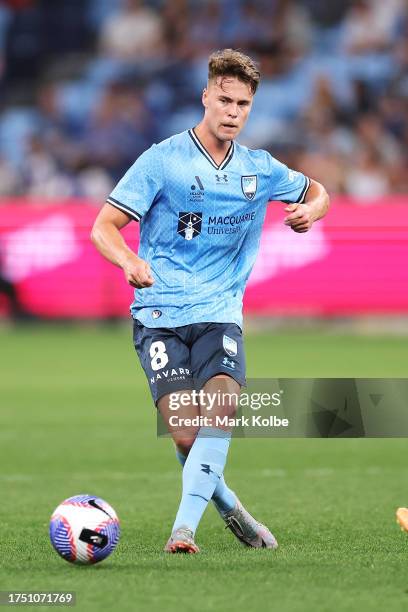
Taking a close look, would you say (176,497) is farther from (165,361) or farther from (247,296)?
Answer: (247,296)

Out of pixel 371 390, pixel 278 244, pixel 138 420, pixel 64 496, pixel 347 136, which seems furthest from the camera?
pixel 347 136

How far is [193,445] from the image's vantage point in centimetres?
618

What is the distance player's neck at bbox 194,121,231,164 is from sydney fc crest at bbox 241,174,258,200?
0.48ft

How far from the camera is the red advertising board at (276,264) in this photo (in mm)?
18719

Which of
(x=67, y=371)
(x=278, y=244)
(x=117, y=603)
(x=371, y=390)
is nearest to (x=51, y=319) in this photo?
(x=278, y=244)

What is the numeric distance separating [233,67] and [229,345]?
126 centimetres

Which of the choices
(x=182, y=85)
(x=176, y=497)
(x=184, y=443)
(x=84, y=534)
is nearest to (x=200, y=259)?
(x=184, y=443)

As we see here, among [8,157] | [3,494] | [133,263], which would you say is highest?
[8,157]

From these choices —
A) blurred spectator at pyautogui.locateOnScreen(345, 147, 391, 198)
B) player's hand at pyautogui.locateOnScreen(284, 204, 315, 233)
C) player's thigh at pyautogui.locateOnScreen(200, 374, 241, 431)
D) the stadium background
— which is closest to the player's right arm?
player's thigh at pyautogui.locateOnScreen(200, 374, 241, 431)

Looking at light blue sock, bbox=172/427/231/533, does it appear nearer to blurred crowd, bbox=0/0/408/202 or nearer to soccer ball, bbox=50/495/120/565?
soccer ball, bbox=50/495/120/565

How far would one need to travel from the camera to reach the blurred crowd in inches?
835

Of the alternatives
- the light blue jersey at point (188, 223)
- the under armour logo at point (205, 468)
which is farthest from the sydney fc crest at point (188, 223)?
the under armour logo at point (205, 468)

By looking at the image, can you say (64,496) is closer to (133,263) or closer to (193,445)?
(193,445)

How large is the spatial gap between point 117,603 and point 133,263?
149cm
